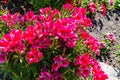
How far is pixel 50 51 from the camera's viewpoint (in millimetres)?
3516

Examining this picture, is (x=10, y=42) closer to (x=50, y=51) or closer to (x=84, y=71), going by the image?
(x=50, y=51)

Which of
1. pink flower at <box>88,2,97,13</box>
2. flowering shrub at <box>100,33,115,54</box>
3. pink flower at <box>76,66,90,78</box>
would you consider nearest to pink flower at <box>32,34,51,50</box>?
pink flower at <box>76,66,90,78</box>

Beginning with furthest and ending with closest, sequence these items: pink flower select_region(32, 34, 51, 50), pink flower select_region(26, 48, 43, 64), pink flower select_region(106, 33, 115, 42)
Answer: pink flower select_region(106, 33, 115, 42) → pink flower select_region(32, 34, 51, 50) → pink flower select_region(26, 48, 43, 64)

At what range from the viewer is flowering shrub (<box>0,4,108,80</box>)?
335cm

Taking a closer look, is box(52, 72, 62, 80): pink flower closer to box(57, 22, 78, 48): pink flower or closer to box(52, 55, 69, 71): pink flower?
box(52, 55, 69, 71): pink flower

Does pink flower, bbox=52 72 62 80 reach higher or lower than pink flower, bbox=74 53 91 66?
lower

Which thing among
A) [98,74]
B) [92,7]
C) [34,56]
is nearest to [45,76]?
[34,56]

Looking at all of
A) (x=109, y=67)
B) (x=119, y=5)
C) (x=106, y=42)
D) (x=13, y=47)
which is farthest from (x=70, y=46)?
(x=119, y=5)

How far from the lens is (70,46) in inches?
135

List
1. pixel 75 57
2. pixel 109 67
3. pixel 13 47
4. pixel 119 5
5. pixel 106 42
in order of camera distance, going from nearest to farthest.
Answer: pixel 13 47, pixel 75 57, pixel 109 67, pixel 106 42, pixel 119 5

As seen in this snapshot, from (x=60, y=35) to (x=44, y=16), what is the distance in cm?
49

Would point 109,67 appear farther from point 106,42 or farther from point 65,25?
point 65,25

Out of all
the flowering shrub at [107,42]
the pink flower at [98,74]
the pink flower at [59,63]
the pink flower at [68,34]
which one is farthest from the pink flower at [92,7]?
the pink flower at [59,63]

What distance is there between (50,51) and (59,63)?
0.18 metres
